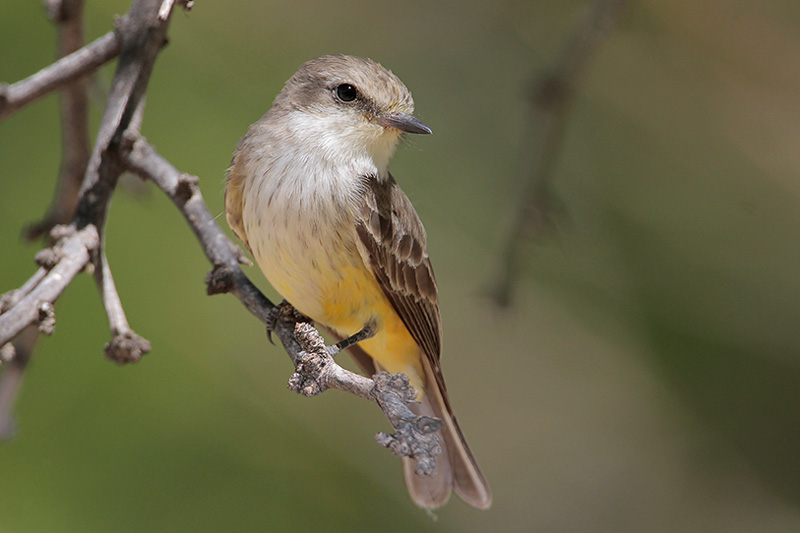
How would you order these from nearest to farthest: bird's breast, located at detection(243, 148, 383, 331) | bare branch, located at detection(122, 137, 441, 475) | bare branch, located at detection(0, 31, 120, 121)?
1. bare branch, located at detection(122, 137, 441, 475)
2. bare branch, located at detection(0, 31, 120, 121)
3. bird's breast, located at detection(243, 148, 383, 331)

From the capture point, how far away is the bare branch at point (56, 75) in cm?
235

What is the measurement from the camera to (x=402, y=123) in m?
2.82

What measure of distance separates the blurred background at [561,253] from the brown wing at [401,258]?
1.09 metres

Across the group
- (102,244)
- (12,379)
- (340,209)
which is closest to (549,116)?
(340,209)

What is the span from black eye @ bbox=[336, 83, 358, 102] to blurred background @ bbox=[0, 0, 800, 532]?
47.9 inches

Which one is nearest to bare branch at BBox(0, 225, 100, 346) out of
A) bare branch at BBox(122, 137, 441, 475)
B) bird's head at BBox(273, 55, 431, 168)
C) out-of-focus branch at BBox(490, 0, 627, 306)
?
bare branch at BBox(122, 137, 441, 475)

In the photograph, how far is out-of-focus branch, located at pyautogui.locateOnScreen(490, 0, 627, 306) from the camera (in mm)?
3201

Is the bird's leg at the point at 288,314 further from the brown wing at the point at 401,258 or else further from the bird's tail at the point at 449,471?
the bird's tail at the point at 449,471

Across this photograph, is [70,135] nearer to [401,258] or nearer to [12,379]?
[12,379]

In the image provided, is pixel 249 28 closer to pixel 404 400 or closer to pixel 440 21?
pixel 440 21

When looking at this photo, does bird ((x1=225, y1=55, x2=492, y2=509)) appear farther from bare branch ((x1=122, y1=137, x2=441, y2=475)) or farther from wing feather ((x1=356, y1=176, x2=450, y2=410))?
bare branch ((x1=122, y1=137, x2=441, y2=475))

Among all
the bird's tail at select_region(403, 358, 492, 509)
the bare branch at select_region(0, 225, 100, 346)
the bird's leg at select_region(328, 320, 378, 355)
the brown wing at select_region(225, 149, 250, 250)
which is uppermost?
the brown wing at select_region(225, 149, 250, 250)

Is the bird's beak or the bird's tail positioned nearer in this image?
the bird's beak

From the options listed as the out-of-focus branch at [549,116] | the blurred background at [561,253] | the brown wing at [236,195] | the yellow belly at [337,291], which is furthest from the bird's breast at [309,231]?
the blurred background at [561,253]
